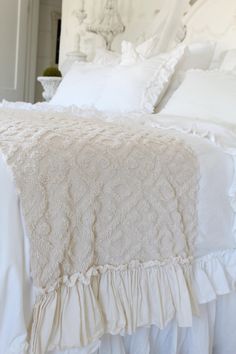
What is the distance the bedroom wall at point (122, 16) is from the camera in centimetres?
302

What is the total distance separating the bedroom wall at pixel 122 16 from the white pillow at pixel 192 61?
0.73 m

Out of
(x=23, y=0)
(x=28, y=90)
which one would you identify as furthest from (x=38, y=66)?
(x=23, y=0)

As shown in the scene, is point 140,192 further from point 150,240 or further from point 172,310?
point 172,310

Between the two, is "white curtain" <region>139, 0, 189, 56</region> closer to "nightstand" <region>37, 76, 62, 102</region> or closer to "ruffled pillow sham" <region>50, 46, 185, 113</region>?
"ruffled pillow sham" <region>50, 46, 185, 113</region>

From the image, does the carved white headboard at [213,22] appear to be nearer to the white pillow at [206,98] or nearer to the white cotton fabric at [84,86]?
the white pillow at [206,98]

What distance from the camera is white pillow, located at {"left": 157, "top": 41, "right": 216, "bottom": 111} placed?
7.21ft

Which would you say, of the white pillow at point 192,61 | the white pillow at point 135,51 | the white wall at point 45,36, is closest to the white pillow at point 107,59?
the white pillow at point 135,51

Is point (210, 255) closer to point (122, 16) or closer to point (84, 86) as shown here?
point (84, 86)

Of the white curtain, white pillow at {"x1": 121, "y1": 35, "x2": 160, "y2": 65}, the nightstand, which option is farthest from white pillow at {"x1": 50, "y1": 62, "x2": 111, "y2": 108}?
the nightstand

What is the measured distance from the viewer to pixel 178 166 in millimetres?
1165

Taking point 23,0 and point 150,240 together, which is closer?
point 150,240

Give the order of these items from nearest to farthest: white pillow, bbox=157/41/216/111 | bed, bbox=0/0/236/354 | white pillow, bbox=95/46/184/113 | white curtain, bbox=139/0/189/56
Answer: bed, bbox=0/0/236/354 < white pillow, bbox=95/46/184/113 < white pillow, bbox=157/41/216/111 < white curtain, bbox=139/0/189/56

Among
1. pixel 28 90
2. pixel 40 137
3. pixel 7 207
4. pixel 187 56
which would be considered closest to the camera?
pixel 7 207

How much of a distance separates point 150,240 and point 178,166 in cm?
21
